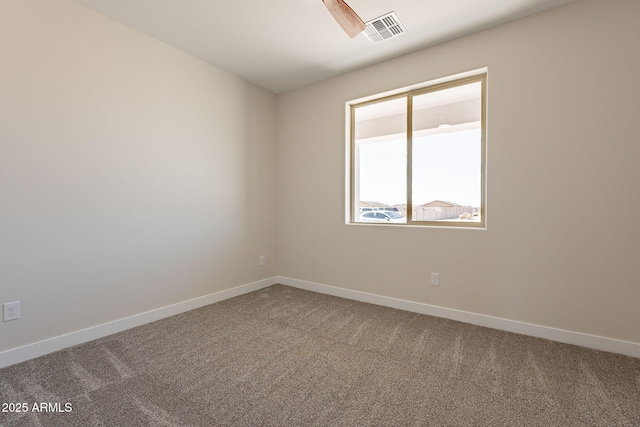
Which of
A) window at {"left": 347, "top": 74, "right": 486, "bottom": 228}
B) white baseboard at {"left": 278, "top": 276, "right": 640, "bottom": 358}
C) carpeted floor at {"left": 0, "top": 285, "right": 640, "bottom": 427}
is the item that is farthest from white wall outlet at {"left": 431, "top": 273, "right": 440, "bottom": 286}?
window at {"left": 347, "top": 74, "right": 486, "bottom": 228}

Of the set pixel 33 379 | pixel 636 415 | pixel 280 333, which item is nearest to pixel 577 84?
pixel 636 415

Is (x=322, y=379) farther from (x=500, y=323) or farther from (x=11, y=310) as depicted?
(x=11, y=310)

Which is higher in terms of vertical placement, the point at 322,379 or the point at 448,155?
the point at 448,155

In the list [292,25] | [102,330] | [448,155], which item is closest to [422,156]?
[448,155]

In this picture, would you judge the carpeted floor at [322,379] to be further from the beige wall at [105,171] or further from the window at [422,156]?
the window at [422,156]

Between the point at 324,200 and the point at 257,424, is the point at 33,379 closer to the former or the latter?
the point at 257,424

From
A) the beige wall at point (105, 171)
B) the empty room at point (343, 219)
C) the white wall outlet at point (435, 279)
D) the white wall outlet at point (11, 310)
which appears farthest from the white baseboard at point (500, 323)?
the white wall outlet at point (11, 310)

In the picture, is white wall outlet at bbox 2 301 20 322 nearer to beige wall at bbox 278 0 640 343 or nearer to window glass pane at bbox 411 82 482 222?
beige wall at bbox 278 0 640 343

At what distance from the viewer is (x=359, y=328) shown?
2.59m

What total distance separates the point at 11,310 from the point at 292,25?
3.05m

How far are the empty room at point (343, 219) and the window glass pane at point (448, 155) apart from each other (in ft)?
0.07

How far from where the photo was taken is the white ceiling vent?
96.7 inches

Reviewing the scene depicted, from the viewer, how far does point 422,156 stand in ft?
10.2

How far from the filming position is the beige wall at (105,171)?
2029 mm
